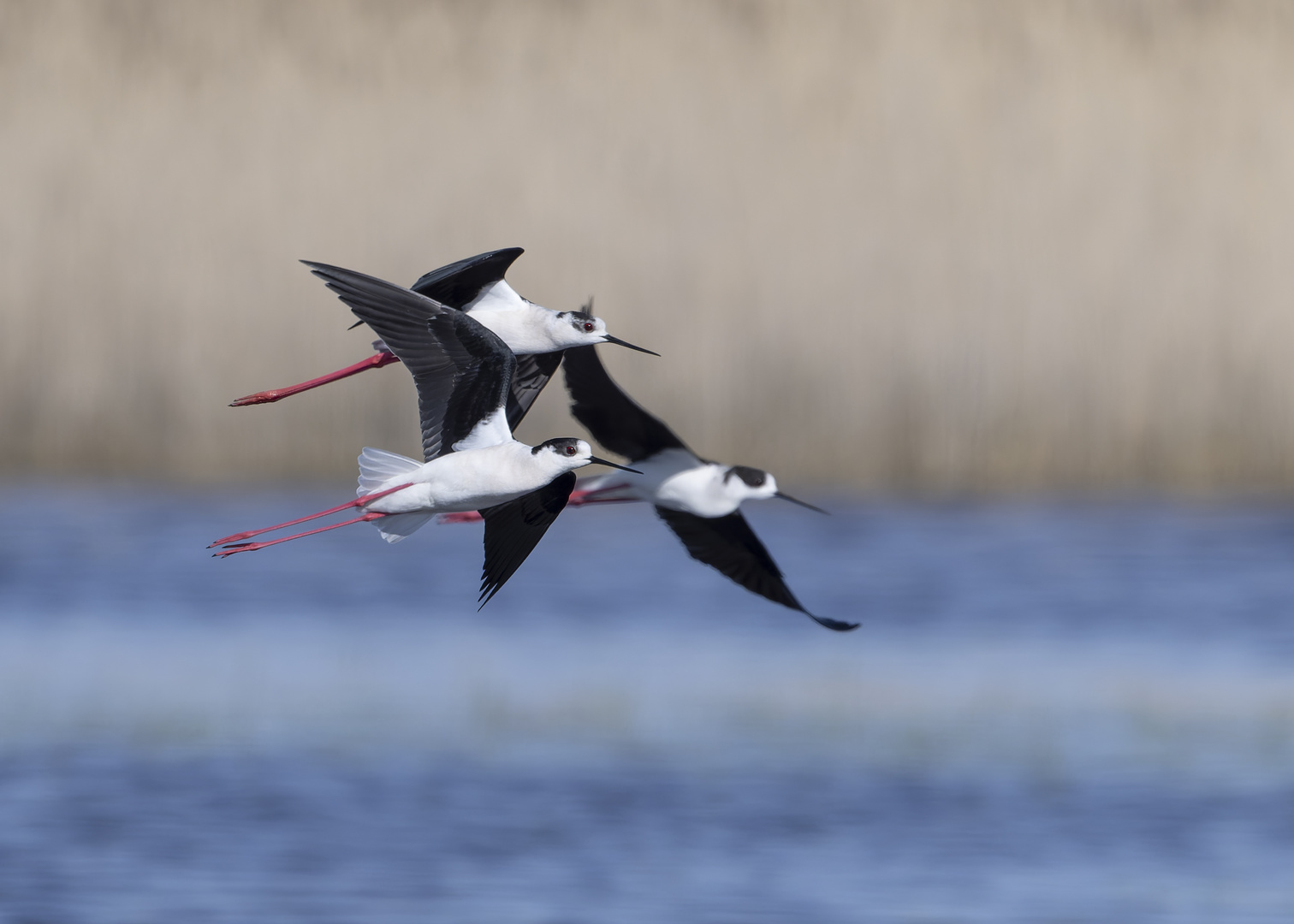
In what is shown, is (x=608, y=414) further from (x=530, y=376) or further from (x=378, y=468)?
(x=378, y=468)

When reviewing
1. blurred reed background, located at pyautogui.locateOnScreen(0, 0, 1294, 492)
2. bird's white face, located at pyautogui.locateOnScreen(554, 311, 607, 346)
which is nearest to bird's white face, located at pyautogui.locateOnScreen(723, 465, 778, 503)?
bird's white face, located at pyautogui.locateOnScreen(554, 311, 607, 346)

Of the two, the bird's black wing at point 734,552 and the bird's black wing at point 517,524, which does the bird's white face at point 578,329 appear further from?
the bird's black wing at point 734,552

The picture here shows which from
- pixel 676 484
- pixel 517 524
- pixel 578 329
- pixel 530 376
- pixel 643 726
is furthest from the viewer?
pixel 643 726

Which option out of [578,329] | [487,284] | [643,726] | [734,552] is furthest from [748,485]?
[643,726]

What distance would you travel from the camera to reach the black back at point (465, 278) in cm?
570

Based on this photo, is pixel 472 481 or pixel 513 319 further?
pixel 513 319

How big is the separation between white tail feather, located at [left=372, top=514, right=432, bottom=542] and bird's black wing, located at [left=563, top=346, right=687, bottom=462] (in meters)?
0.98

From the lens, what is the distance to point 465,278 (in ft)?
19.0

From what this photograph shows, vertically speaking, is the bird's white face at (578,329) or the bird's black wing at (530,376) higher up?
the bird's white face at (578,329)

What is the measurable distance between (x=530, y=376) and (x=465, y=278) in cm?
35

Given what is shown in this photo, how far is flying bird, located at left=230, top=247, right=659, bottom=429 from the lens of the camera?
18.4 ft

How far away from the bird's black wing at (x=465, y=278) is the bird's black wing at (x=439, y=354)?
0.44 metres

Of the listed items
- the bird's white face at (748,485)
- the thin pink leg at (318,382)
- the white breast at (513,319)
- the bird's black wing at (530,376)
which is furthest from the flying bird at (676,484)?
the thin pink leg at (318,382)

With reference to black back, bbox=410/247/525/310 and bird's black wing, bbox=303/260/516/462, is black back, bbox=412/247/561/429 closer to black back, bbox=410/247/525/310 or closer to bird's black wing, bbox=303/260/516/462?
black back, bbox=410/247/525/310
